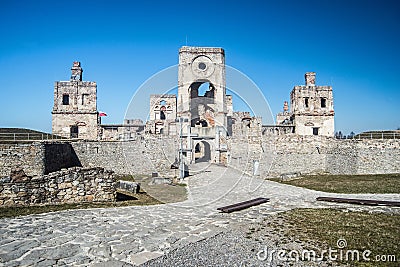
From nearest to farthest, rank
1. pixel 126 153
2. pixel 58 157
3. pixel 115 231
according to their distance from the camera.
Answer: pixel 115 231, pixel 58 157, pixel 126 153

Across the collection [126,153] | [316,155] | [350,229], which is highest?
[126,153]

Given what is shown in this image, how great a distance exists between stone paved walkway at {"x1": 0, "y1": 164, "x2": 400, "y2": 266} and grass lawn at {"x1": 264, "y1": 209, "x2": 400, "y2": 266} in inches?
38.4

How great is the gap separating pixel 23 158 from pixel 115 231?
45.5ft

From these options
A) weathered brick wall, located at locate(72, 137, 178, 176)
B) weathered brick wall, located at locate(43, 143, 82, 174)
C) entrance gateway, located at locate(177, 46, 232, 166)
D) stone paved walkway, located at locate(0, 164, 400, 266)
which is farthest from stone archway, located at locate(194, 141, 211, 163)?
stone paved walkway, located at locate(0, 164, 400, 266)

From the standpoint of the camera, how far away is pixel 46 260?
183 inches

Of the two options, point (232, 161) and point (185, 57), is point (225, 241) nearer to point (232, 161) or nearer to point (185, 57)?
point (232, 161)

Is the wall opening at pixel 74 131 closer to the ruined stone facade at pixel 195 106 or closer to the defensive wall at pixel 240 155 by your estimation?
the ruined stone facade at pixel 195 106

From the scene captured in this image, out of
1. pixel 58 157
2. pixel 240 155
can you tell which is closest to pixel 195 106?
pixel 240 155

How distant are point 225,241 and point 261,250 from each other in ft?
2.49

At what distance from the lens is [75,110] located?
3400 cm

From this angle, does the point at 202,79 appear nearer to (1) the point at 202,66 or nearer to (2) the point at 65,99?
(1) the point at 202,66

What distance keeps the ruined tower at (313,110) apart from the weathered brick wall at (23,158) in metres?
29.3

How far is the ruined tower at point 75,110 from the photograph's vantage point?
111ft

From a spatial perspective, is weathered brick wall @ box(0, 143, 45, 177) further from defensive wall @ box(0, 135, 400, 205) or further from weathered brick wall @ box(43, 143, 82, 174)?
weathered brick wall @ box(43, 143, 82, 174)
